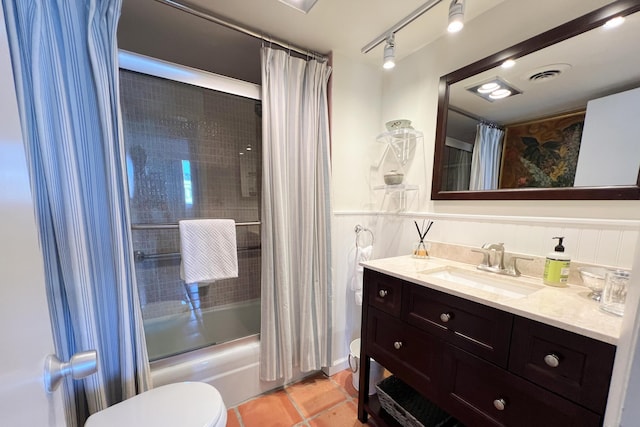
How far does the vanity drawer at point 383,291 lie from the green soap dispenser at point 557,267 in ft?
1.96

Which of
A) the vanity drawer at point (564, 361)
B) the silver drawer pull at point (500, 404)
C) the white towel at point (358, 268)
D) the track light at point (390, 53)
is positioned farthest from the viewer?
the white towel at point (358, 268)

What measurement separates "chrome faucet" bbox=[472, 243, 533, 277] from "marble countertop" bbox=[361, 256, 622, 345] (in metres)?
0.03

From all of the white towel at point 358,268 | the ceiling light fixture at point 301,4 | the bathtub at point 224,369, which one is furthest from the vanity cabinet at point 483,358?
the ceiling light fixture at point 301,4

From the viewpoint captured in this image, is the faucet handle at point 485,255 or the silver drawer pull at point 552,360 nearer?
the silver drawer pull at point 552,360

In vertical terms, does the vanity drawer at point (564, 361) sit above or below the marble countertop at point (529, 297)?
below

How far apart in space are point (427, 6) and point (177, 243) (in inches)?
84.0

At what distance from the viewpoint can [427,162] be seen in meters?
1.55

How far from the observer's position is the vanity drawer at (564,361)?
2.06ft

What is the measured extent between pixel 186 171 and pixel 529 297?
2075 mm

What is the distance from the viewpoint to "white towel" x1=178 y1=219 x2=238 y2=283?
4.56 ft

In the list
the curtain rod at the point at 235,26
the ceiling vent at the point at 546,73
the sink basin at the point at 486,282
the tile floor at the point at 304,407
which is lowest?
the tile floor at the point at 304,407

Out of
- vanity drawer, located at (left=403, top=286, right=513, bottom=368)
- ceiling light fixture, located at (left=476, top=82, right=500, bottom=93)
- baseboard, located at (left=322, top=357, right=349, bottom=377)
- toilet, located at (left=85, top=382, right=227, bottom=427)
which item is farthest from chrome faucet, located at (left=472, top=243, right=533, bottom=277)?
toilet, located at (left=85, top=382, right=227, bottom=427)

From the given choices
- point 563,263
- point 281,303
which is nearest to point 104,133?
point 281,303

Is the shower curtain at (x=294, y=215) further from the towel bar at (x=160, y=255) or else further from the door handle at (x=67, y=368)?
the door handle at (x=67, y=368)
